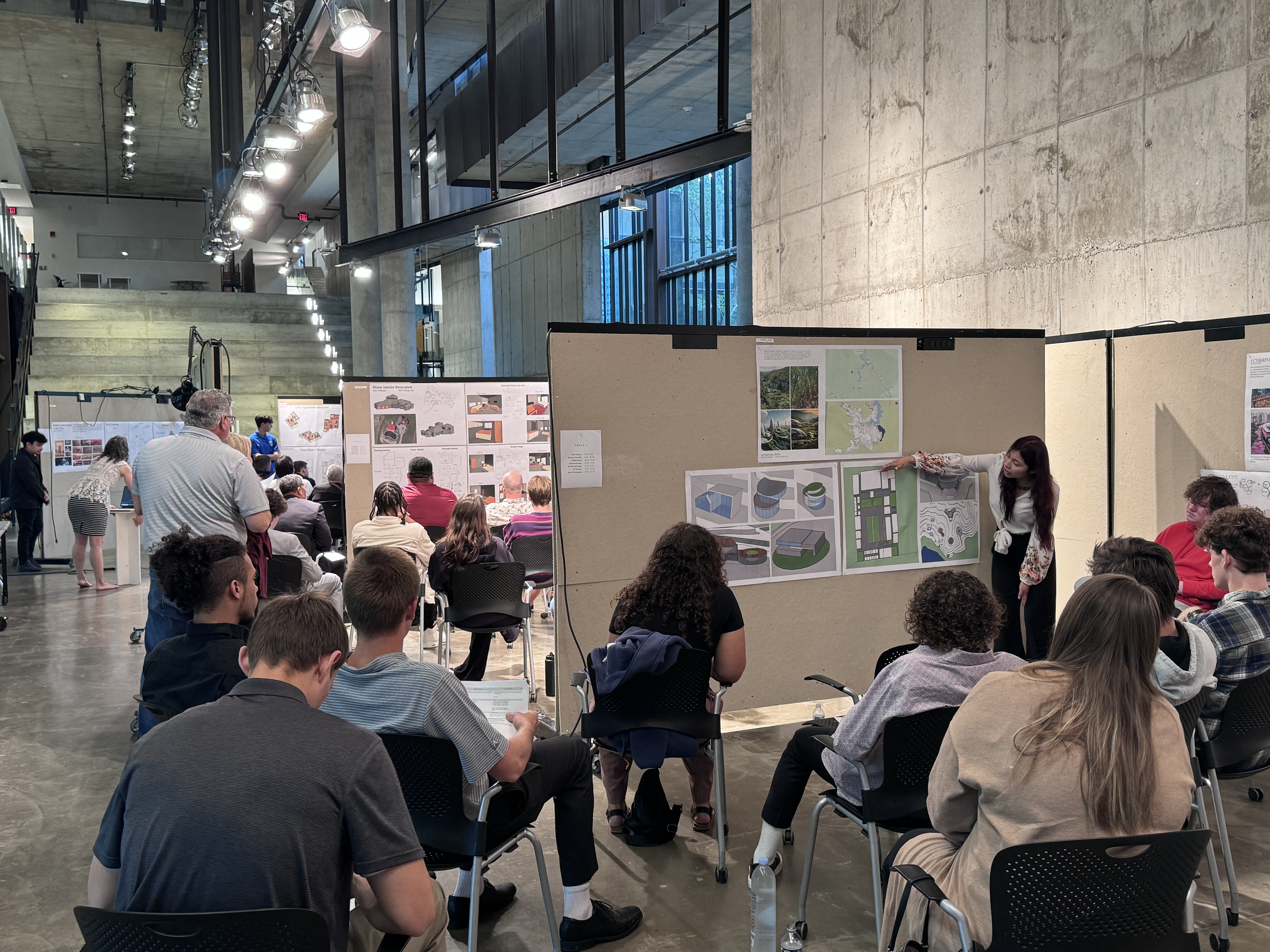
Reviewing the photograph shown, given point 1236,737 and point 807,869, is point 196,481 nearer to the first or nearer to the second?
point 807,869

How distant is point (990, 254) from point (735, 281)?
9735 millimetres

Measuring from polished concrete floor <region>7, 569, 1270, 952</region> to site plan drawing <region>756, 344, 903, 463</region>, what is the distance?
923 mm

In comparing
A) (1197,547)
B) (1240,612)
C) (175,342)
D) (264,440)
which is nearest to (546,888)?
(1240,612)

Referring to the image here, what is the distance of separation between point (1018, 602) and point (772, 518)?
1401mm

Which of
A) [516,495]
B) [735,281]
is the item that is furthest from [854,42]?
[735,281]

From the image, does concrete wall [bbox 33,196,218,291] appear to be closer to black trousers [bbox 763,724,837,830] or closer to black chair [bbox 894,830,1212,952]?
black trousers [bbox 763,724,837,830]

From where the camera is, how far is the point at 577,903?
2.79 m

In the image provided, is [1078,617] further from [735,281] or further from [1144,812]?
[735,281]

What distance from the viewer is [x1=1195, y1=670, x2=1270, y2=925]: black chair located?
2.82 metres

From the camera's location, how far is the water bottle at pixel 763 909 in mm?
1912

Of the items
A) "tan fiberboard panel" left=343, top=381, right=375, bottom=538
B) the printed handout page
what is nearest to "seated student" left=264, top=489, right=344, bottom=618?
"tan fiberboard panel" left=343, top=381, right=375, bottom=538

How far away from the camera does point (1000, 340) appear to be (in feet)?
15.7

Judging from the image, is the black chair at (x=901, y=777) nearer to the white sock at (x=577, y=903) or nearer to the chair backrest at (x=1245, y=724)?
the white sock at (x=577, y=903)

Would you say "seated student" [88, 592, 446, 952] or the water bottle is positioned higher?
"seated student" [88, 592, 446, 952]
